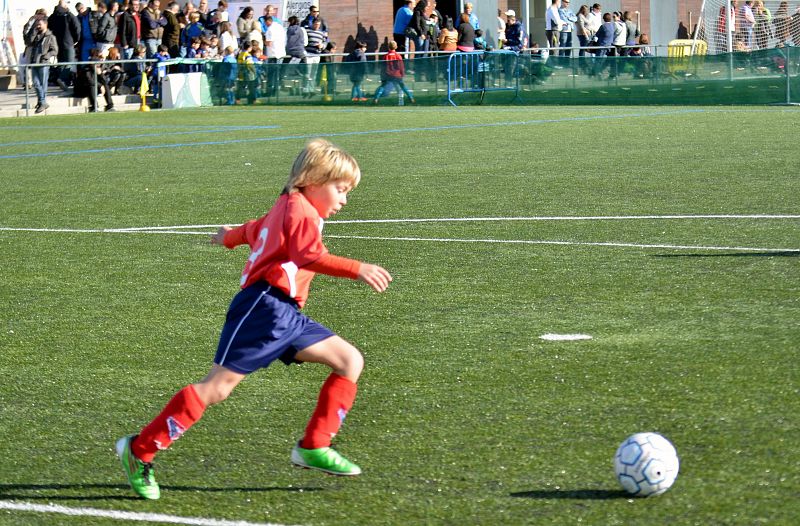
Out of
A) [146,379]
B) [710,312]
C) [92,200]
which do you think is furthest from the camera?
[92,200]

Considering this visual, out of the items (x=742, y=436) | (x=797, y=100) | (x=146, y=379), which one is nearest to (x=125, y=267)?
(x=146, y=379)

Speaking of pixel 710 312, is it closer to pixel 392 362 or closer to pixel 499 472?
pixel 392 362

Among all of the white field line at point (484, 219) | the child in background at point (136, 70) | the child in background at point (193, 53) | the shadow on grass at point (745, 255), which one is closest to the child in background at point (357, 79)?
the child in background at point (193, 53)

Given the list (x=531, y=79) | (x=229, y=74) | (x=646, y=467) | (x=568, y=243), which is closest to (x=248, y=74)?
(x=229, y=74)

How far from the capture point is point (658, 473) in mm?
4484

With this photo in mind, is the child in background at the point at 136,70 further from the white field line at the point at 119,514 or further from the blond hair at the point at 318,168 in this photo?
the white field line at the point at 119,514

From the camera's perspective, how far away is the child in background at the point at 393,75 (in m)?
33.4

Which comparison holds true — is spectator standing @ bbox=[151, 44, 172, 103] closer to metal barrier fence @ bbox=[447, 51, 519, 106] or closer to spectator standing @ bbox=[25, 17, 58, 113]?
spectator standing @ bbox=[25, 17, 58, 113]

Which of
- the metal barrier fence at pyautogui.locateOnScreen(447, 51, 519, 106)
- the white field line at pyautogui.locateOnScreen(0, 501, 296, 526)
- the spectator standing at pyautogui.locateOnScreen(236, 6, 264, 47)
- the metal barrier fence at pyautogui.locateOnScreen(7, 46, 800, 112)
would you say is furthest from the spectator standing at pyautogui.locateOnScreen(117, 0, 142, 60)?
the white field line at pyautogui.locateOnScreen(0, 501, 296, 526)

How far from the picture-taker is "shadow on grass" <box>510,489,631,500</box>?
14.9 ft

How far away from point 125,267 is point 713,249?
165 inches

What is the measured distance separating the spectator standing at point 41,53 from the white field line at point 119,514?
1109 inches

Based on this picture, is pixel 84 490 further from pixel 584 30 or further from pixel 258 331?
pixel 584 30

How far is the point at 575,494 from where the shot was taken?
4.57 meters
